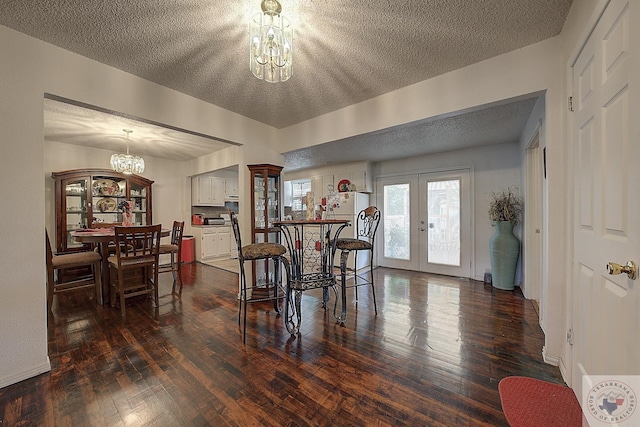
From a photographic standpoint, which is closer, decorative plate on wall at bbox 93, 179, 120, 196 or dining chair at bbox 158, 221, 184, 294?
dining chair at bbox 158, 221, 184, 294

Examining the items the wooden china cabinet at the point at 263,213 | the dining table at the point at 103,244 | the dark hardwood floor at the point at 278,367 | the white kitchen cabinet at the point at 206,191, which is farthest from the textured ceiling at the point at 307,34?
the white kitchen cabinet at the point at 206,191

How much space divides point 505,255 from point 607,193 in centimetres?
302

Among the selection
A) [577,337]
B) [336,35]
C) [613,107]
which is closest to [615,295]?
[577,337]

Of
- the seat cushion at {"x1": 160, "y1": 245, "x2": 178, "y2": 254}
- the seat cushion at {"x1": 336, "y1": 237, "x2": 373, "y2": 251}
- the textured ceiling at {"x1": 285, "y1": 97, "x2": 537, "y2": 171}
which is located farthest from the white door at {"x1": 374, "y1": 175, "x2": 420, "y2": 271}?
the seat cushion at {"x1": 160, "y1": 245, "x2": 178, "y2": 254}

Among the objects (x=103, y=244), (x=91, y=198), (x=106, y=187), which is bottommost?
(x=103, y=244)

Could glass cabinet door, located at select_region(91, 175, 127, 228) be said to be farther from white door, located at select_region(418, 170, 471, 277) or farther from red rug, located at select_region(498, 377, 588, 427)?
red rug, located at select_region(498, 377, 588, 427)

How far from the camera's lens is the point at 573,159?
160 cm

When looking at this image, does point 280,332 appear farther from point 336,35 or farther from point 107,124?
point 107,124

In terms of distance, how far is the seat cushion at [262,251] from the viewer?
7.74ft

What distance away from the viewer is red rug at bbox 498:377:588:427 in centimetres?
123

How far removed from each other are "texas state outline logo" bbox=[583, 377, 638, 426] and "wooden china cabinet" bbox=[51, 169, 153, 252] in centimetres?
611

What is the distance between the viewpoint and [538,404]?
135 cm

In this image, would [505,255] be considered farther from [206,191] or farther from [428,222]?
[206,191]

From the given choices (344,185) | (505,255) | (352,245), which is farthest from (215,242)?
(505,255)
